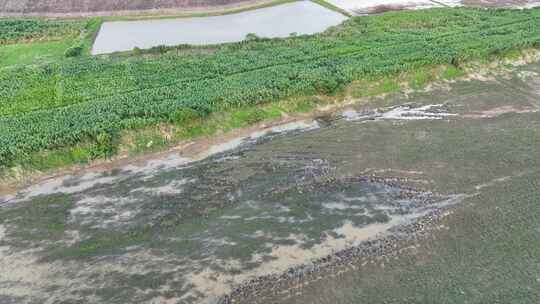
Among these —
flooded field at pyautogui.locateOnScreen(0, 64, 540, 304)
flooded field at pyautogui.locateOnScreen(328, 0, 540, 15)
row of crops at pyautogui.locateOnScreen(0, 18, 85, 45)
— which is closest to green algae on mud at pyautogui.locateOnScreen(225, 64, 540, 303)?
flooded field at pyautogui.locateOnScreen(0, 64, 540, 304)

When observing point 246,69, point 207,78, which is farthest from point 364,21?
point 207,78

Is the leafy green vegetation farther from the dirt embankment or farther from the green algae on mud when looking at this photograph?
the green algae on mud

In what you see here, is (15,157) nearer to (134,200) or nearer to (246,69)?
(134,200)

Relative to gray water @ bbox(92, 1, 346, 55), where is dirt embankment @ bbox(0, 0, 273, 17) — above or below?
above

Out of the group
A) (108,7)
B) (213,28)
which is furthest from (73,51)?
(213,28)

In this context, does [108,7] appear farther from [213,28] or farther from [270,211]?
[270,211]

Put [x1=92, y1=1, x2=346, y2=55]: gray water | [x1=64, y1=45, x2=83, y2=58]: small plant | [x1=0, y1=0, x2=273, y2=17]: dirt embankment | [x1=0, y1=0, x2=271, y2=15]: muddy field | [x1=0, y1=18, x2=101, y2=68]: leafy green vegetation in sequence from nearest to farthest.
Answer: [x1=64, y1=45, x2=83, y2=58]: small plant → [x1=0, y1=18, x2=101, y2=68]: leafy green vegetation → [x1=92, y1=1, x2=346, y2=55]: gray water → [x1=0, y1=0, x2=273, y2=17]: dirt embankment → [x1=0, y1=0, x2=271, y2=15]: muddy field
